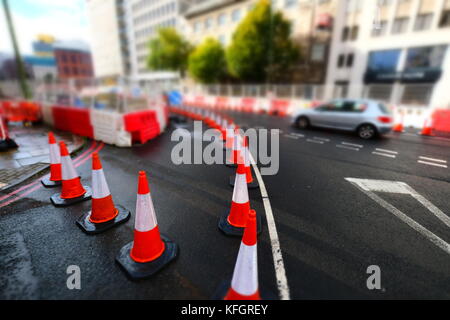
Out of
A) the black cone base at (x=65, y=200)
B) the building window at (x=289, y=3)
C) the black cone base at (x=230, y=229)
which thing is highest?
the building window at (x=289, y=3)

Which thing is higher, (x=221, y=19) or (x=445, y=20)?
(x=221, y=19)

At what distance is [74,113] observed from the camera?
350 inches

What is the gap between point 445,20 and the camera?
60.7ft

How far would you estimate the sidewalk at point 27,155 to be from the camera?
16.0ft

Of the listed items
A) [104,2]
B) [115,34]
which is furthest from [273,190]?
[104,2]

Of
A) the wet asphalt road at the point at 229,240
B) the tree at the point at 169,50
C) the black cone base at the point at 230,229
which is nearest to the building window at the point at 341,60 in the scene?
the wet asphalt road at the point at 229,240

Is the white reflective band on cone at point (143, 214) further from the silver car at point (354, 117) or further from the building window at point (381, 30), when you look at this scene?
the building window at point (381, 30)

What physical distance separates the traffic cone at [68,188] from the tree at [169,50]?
38940mm

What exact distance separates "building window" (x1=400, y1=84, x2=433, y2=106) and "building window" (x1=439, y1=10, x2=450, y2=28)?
16.2 ft

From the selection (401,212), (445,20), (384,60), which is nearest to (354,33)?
(384,60)

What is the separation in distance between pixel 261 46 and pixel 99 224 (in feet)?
84.8

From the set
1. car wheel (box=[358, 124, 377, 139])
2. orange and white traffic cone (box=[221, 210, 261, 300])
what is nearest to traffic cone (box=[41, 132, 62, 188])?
orange and white traffic cone (box=[221, 210, 261, 300])

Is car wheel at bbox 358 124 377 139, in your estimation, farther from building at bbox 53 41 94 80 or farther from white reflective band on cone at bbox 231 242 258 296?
building at bbox 53 41 94 80

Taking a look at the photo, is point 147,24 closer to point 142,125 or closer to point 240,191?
point 142,125
